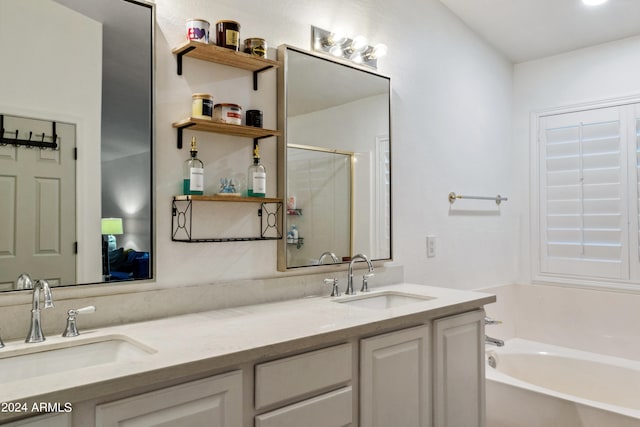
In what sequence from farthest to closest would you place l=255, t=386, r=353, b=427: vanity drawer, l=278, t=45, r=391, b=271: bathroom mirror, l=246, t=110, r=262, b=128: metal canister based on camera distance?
l=278, t=45, r=391, b=271: bathroom mirror
l=246, t=110, r=262, b=128: metal canister
l=255, t=386, r=353, b=427: vanity drawer

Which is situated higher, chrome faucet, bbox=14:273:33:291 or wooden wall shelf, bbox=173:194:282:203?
wooden wall shelf, bbox=173:194:282:203

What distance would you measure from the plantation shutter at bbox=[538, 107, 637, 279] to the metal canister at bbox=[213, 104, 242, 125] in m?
2.55

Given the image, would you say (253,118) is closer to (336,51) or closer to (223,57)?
(223,57)

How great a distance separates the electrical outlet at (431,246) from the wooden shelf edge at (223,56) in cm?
143

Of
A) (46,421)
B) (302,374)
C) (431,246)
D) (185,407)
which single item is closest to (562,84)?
(431,246)

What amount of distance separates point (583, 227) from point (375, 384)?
2309mm

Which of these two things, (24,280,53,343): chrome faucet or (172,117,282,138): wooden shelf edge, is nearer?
(24,280,53,343): chrome faucet

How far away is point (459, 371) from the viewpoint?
1993 millimetres

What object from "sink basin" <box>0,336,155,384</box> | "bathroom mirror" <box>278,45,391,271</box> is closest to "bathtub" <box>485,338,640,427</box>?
"bathroom mirror" <box>278,45,391,271</box>

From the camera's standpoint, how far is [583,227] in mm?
3238

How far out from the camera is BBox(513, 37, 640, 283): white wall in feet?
10.2

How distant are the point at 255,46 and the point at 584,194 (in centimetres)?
253

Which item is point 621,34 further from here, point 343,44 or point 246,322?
point 246,322

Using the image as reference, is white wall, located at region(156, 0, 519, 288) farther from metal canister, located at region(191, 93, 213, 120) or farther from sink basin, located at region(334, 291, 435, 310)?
sink basin, located at region(334, 291, 435, 310)
